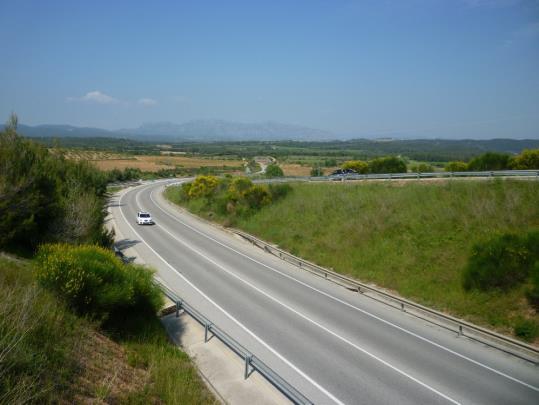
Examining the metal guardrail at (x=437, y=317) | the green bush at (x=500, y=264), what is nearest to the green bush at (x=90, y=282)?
the metal guardrail at (x=437, y=317)

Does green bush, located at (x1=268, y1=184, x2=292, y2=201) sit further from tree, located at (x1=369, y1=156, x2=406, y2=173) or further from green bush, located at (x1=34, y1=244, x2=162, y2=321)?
green bush, located at (x1=34, y1=244, x2=162, y2=321)

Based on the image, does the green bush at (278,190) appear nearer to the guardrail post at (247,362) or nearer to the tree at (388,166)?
the tree at (388,166)

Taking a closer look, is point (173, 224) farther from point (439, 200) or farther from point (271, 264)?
point (439, 200)

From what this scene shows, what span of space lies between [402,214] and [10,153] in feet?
65.1

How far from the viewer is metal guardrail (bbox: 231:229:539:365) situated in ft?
38.3

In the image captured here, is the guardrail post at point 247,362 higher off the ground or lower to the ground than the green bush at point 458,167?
lower

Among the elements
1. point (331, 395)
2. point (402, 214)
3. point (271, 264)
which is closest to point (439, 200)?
point (402, 214)

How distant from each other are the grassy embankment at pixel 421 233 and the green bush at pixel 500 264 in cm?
37

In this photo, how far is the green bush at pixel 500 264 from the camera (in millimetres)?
14195

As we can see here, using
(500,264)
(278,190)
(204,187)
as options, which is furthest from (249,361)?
(204,187)

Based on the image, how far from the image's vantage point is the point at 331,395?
9359 mm

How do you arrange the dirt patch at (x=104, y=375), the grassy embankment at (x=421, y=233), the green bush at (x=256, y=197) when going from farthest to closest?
the green bush at (x=256, y=197), the grassy embankment at (x=421, y=233), the dirt patch at (x=104, y=375)

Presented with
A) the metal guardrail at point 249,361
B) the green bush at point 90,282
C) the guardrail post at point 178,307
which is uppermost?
the green bush at point 90,282

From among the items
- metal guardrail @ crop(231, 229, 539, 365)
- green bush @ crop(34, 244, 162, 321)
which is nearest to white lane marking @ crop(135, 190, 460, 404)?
metal guardrail @ crop(231, 229, 539, 365)
